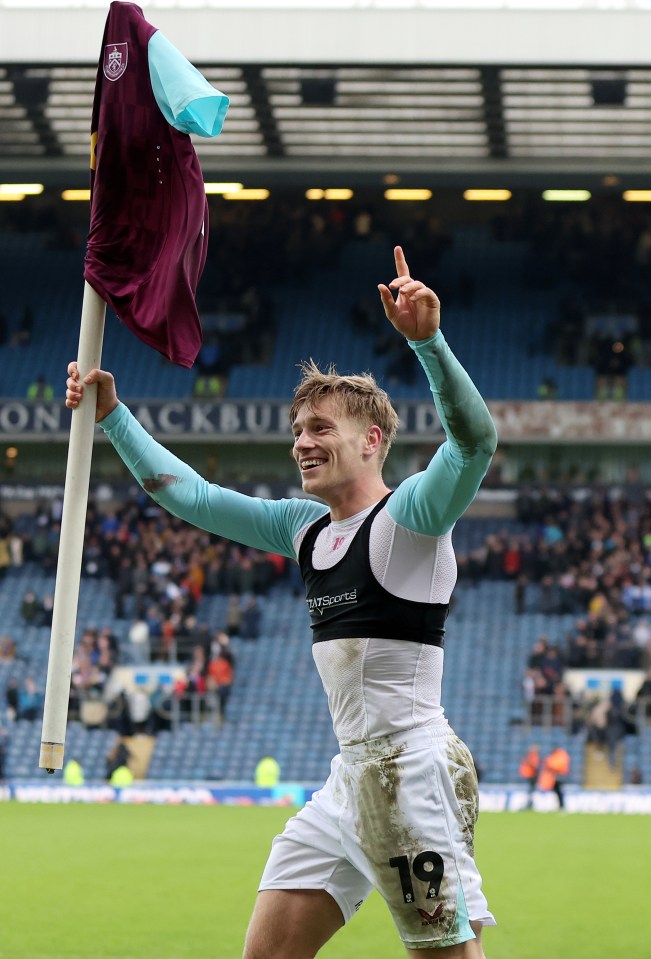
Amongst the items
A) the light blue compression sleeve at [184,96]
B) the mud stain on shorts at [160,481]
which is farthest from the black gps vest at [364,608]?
the light blue compression sleeve at [184,96]

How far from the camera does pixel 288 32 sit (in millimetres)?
26750

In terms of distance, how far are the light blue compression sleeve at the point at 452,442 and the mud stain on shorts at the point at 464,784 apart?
70 centimetres

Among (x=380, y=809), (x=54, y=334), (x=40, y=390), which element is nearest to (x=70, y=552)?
(x=380, y=809)

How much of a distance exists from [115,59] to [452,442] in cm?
184

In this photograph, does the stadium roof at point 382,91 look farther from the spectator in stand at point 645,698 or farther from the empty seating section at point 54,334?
the spectator in stand at point 645,698

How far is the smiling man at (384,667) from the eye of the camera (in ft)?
13.7

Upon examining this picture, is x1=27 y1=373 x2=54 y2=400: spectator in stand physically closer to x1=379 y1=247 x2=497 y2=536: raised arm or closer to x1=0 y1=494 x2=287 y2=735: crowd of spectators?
x1=0 y1=494 x2=287 y2=735: crowd of spectators

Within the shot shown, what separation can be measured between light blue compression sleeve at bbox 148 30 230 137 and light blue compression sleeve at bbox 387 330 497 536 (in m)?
1.11

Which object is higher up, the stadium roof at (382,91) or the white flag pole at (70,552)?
the stadium roof at (382,91)

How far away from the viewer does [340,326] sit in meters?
35.3

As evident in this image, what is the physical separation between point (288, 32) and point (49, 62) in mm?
4214

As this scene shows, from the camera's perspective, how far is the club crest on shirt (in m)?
4.97

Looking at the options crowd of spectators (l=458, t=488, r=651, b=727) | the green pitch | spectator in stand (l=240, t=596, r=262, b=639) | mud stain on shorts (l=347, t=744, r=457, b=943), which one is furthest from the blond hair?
spectator in stand (l=240, t=596, r=262, b=639)

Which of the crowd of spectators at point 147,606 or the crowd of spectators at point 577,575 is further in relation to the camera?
the crowd of spectators at point 147,606
